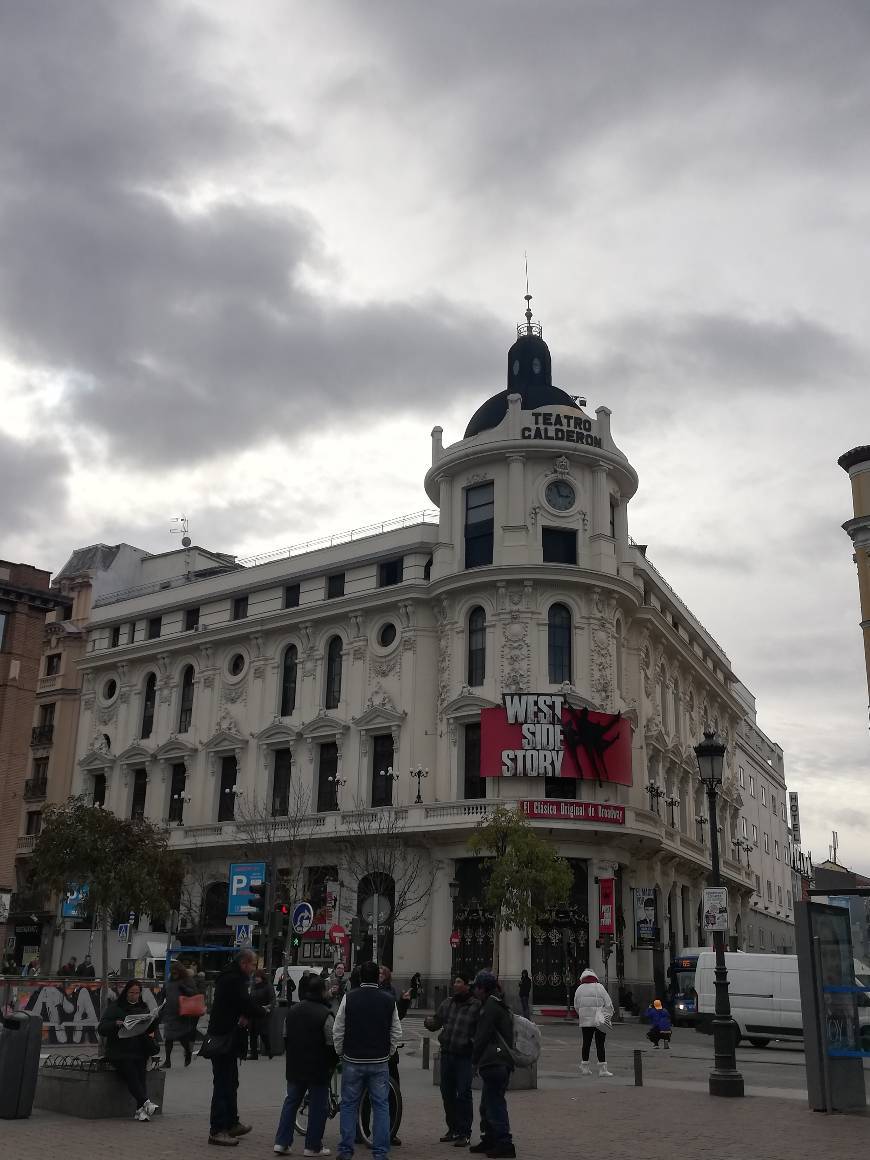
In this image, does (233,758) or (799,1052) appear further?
(233,758)

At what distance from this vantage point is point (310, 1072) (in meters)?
11.1

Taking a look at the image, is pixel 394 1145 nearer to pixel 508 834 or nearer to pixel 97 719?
pixel 508 834

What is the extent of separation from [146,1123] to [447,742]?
32744 mm

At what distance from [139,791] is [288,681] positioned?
34.7 feet

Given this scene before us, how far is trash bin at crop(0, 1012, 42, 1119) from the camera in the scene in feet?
43.1

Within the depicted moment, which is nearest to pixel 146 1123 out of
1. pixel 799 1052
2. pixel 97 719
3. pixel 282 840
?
pixel 799 1052

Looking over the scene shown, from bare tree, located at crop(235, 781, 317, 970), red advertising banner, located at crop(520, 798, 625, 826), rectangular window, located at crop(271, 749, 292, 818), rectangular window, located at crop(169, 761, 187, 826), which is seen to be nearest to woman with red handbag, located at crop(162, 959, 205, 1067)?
red advertising banner, located at crop(520, 798, 625, 826)

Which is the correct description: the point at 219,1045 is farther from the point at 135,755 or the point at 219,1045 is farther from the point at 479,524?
the point at 135,755

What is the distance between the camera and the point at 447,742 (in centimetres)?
4562

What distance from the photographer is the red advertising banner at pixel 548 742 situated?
140ft

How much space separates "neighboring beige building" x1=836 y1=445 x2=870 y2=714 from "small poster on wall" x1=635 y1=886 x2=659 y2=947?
19.8m

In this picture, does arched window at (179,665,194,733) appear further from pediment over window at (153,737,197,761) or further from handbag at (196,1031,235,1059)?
handbag at (196,1031,235,1059)

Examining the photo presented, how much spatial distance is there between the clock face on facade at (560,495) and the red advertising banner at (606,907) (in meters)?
14.7

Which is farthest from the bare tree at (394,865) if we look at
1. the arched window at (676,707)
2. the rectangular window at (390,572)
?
the arched window at (676,707)
